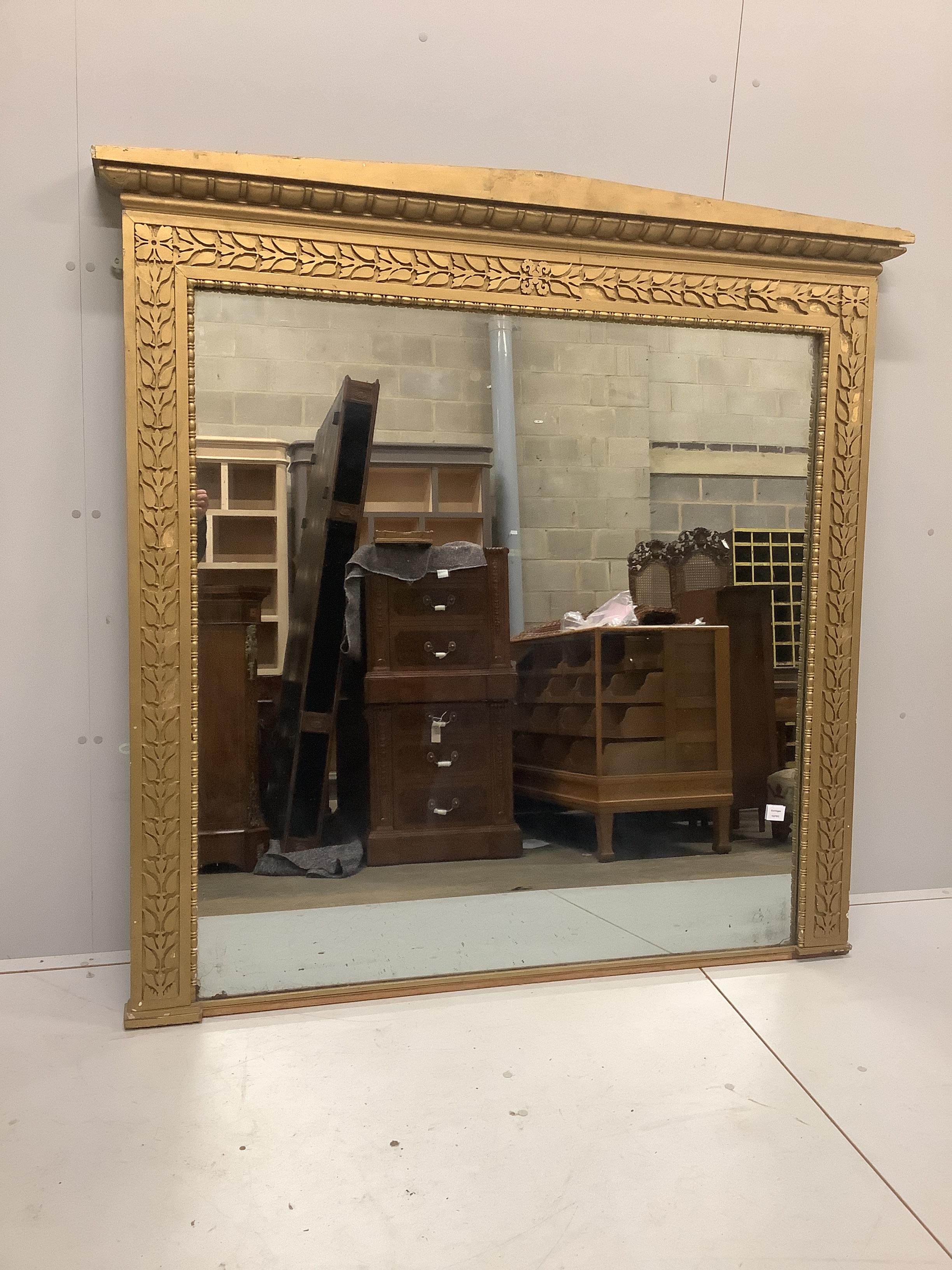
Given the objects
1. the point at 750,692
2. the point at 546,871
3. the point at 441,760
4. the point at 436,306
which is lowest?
the point at 546,871

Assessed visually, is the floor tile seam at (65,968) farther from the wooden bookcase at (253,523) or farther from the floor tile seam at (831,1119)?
the floor tile seam at (831,1119)

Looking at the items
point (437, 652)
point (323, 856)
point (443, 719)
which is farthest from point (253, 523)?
point (323, 856)

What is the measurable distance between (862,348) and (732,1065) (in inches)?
61.4

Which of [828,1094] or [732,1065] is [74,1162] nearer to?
[732,1065]

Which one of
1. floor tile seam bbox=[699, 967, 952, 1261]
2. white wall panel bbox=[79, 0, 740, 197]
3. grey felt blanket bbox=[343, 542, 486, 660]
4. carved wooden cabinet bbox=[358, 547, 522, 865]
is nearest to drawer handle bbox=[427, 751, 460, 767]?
carved wooden cabinet bbox=[358, 547, 522, 865]

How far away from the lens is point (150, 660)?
1.80 m

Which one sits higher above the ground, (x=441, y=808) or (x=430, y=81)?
(x=430, y=81)

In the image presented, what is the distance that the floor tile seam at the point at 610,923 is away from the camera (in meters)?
2.04

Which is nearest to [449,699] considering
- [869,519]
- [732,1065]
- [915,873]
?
[732,1065]

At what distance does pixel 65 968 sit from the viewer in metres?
2.00

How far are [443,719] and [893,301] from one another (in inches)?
61.5

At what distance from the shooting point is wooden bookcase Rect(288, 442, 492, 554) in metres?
1.91

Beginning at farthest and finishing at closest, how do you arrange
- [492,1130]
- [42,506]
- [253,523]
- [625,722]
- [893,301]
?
1. [893,301]
2. [625,722]
3. [42,506]
4. [253,523]
5. [492,1130]

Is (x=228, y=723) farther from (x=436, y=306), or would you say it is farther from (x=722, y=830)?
(x=722, y=830)
